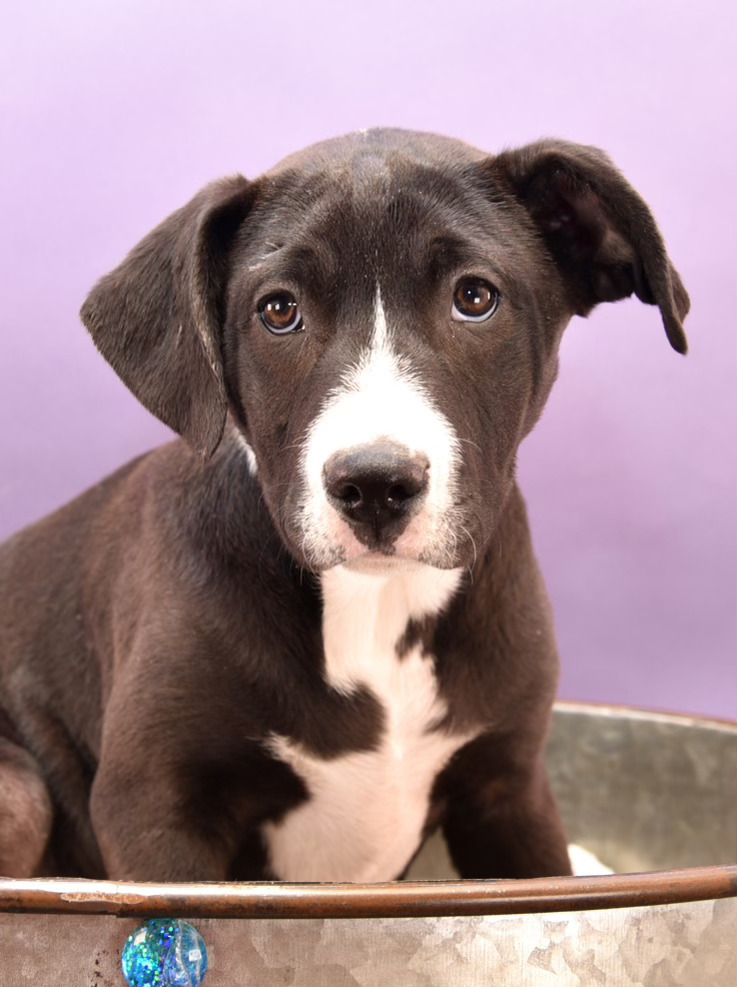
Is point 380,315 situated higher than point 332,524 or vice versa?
point 380,315

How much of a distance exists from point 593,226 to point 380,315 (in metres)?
0.46

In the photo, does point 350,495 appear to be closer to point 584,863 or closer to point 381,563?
point 381,563

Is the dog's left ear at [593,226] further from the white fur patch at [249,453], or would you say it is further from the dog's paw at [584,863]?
the dog's paw at [584,863]

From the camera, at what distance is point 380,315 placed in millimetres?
Answer: 1897

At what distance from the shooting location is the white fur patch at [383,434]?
5.76ft

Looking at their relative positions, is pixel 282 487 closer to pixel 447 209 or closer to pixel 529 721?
pixel 447 209

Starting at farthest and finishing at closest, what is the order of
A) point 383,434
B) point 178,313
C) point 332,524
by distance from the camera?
1. point 178,313
2. point 332,524
3. point 383,434

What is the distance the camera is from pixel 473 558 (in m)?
1.95

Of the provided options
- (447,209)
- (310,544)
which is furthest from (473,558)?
(447,209)

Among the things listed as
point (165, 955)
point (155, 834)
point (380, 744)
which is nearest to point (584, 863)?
point (380, 744)

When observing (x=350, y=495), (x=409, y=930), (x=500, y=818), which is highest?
(x=350, y=495)

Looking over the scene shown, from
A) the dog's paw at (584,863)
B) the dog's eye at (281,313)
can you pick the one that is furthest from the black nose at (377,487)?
the dog's paw at (584,863)

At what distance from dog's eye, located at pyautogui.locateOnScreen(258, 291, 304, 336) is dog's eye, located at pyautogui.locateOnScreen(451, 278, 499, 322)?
0.23 meters

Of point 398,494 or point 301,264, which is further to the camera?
point 301,264
